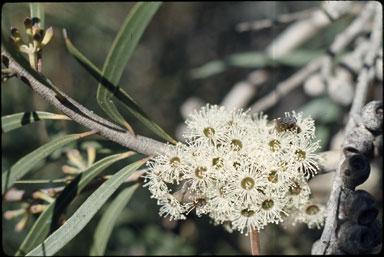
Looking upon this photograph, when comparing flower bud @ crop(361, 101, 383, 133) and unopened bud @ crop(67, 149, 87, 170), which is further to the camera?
unopened bud @ crop(67, 149, 87, 170)

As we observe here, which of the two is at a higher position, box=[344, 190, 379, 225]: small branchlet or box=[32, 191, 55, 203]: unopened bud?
box=[32, 191, 55, 203]: unopened bud

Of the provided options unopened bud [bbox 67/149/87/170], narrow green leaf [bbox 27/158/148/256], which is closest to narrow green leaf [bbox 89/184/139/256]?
unopened bud [bbox 67/149/87/170]

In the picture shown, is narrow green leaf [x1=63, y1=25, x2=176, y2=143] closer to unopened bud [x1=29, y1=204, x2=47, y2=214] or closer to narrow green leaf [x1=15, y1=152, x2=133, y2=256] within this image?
narrow green leaf [x1=15, y1=152, x2=133, y2=256]

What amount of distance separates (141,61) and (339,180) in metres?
2.19

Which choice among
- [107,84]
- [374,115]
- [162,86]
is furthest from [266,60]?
[107,84]

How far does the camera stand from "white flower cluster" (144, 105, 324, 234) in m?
0.96

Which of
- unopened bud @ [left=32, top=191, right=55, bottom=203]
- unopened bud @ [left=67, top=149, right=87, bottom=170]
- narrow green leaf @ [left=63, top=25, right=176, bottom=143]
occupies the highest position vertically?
unopened bud @ [left=67, top=149, right=87, bottom=170]

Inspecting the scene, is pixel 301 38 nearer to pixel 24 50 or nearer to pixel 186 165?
pixel 186 165

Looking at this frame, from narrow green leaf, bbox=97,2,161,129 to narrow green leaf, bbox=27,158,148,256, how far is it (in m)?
0.21

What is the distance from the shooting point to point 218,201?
0.98 meters

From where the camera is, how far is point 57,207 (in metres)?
1.03

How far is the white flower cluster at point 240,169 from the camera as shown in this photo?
96 cm

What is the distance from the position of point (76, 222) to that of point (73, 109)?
0.30m

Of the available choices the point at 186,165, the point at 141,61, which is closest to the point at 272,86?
the point at 141,61
